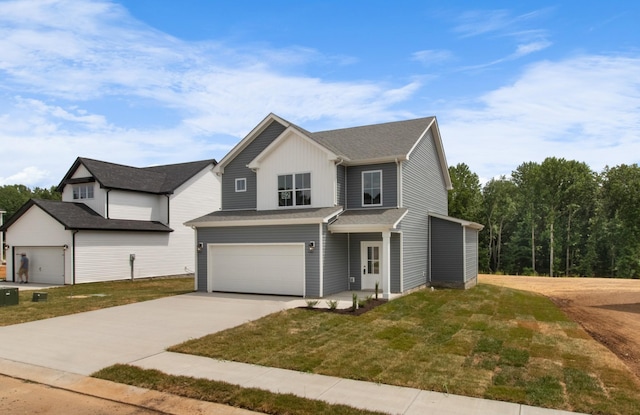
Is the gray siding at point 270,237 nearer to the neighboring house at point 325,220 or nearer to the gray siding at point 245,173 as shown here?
the neighboring house at point 325,220

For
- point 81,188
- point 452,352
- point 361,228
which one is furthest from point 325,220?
point 81,188

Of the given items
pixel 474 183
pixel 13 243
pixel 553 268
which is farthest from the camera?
pixel 474 183

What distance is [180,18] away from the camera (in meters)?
13.3

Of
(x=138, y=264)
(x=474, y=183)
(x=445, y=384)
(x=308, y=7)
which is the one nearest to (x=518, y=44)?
(x=308, y=7)

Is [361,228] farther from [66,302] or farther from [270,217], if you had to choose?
[66,302]

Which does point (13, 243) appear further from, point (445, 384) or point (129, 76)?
point (445, 384)

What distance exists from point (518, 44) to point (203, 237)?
1449cm

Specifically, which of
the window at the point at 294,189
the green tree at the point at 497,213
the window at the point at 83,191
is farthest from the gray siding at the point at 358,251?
the green tree at the point at 497,213

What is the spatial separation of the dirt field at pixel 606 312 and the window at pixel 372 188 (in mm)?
8188

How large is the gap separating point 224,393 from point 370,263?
12234 millimetres

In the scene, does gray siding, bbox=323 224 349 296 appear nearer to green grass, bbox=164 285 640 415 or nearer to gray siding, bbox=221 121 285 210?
green grass, bbox=164 285 640 415

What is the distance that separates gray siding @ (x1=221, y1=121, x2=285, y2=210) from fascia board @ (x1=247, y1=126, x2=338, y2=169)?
3.25 feet

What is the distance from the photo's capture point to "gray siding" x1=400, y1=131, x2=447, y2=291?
59.8ft

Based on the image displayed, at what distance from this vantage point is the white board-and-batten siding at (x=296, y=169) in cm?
1811
